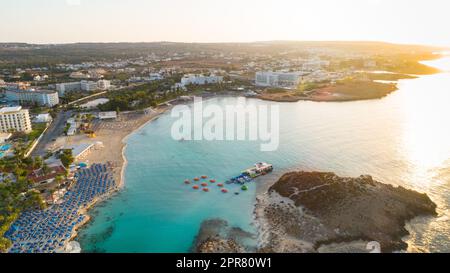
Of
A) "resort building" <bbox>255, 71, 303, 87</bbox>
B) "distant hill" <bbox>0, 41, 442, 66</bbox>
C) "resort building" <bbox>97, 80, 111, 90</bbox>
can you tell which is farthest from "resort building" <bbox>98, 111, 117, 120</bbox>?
"distant hill" <bbox>0, 41, 442, 66</bbox>

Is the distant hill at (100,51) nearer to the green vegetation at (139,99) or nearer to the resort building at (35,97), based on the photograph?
the resort building at (35,97)

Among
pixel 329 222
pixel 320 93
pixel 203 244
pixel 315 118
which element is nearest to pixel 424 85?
pixel 320 93

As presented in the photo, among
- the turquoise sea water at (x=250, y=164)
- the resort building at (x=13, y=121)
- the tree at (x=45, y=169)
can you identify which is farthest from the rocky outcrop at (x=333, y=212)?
the resort building at (x=13, y=121)

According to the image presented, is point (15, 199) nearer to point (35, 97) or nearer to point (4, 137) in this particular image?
point (4, 137)

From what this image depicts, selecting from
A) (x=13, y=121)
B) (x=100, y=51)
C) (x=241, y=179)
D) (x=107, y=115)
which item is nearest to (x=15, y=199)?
(x=241, y=179)

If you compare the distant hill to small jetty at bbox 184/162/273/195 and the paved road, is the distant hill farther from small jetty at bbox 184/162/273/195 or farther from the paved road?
small jetty at bbox 184/162/273/195

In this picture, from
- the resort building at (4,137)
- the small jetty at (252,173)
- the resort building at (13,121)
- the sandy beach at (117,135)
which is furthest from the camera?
the resort building at (13,121)
